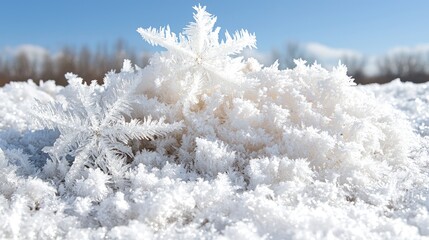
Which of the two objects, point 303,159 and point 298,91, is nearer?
point 303,159

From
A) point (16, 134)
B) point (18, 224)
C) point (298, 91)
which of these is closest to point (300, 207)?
point (298, 91)

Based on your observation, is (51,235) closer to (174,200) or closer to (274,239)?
(174,200)

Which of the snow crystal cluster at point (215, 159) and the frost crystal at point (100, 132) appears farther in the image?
the frost crystal at point (100, 132)

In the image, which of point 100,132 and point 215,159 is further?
point 100,132

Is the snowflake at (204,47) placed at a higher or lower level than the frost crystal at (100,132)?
higher

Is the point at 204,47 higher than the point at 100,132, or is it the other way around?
the point at 204,47

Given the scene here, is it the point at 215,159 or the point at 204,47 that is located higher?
the point at 204,47

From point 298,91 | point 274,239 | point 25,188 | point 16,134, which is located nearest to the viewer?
point 274,239

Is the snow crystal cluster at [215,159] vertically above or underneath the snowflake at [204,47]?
underneath
